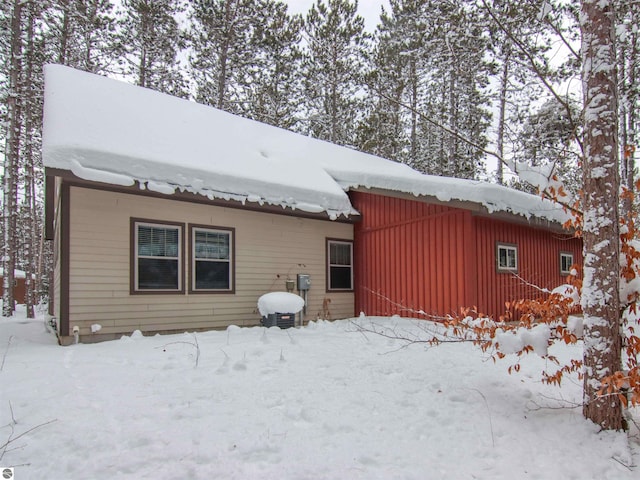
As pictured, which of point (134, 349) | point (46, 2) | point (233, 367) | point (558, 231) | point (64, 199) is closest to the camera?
point (233, 367)

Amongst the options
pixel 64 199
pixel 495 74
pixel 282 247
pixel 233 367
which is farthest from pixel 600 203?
pixel 495 74

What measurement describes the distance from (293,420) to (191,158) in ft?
20.0

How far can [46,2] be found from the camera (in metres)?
13.0

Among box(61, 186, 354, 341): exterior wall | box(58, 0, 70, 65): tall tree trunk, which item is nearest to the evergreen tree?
box(58, 0, 70, 65): tall tree trunk

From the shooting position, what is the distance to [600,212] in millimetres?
3586

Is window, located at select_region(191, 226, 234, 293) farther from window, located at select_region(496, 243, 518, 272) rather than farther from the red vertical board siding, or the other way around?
window, located at select_region(496, 243, 518, 272)

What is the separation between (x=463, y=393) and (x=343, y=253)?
21.1ft

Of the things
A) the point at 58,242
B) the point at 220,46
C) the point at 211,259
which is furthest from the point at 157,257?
the point at 220,46

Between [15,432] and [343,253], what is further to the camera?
[343,253]

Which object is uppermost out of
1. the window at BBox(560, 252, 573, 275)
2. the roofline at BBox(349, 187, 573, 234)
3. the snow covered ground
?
the roofline at BBox(349, 187, 573, 234)

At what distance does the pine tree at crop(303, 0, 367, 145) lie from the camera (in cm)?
1925

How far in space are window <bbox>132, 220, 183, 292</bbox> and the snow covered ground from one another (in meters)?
2.14

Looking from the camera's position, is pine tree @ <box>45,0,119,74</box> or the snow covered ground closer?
the snow covered ground

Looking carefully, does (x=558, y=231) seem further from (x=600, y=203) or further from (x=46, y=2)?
(x=46, y=2)
